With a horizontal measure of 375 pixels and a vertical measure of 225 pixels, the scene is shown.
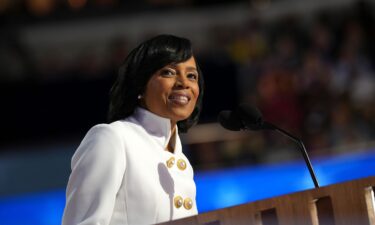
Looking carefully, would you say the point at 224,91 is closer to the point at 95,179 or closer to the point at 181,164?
the point at 181,164

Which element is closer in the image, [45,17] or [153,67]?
[153,67]

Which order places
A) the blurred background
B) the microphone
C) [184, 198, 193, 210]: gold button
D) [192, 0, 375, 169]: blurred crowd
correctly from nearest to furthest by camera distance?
[184, 198, 193, 210]: gold button, the microphone, the blurred background, [192, 0, 375, 169]: blurred crowd

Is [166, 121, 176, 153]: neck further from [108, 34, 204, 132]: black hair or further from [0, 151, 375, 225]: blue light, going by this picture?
[0, 151, 375, 225]: blue light

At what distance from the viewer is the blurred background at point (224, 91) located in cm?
612

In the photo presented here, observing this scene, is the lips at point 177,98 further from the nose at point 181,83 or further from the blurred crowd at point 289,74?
the blurred crowd at point 289,74

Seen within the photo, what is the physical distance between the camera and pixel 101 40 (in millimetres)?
9469

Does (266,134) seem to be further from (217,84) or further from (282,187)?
(282,187)

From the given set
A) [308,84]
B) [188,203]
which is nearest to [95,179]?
[188,203]

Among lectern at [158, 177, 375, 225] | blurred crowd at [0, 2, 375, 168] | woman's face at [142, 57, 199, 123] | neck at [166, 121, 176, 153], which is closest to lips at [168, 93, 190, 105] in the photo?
woman's face at [142, 57, 199, 123]

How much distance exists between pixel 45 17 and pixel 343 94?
3576 mm

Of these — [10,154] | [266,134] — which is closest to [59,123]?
[10,154]

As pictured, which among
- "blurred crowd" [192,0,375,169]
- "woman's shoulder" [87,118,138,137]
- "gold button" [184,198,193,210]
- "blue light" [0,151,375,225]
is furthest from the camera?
"blurred crowd" [192,0,375,169]

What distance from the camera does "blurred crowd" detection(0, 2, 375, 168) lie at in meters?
7.13

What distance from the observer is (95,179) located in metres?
2.59
